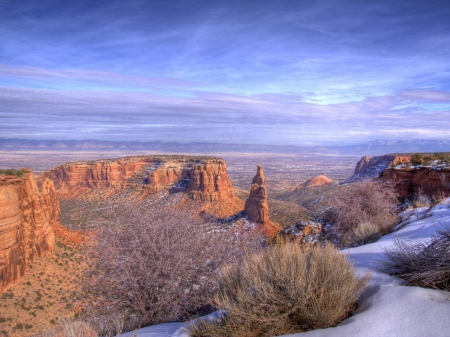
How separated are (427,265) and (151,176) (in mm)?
57688

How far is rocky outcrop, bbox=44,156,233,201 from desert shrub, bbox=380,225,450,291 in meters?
46.1

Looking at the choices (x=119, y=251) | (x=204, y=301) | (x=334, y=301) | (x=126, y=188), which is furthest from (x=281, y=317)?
(x=126, y=188)

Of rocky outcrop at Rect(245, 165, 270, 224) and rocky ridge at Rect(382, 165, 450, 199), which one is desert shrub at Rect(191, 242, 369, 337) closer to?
rocky ridge at Rect(382, 165, 450, 199)

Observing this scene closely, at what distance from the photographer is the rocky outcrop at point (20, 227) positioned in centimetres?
1839

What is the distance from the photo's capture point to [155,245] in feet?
26.8

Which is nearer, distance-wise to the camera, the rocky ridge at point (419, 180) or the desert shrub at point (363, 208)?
the desert shrub at point (363, 208)

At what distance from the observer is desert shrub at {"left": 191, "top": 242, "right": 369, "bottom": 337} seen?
4828mm

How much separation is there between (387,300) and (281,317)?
1.55 metres

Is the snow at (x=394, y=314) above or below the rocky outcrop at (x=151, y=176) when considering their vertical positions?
above

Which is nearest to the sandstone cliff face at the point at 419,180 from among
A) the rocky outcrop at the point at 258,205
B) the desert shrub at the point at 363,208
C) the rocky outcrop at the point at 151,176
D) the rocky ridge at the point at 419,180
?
the rocky ridge at the point at 419,180

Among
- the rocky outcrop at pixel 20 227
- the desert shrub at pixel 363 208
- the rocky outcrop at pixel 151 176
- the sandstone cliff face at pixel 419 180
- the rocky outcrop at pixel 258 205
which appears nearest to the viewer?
the desert shrub at pixel 363 208

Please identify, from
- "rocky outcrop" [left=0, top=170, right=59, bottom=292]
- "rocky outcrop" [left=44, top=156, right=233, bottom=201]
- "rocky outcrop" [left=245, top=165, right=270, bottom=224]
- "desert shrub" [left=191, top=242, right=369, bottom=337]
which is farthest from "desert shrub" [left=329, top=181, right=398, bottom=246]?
"rocky outcrop" [left=44, top=156, right=233, bottom=201]

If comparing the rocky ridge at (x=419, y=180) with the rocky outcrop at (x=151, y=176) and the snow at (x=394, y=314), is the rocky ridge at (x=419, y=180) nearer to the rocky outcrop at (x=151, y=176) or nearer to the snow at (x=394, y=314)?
the snow at (x=394, y=314)

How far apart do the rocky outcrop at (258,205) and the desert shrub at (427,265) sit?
3455 centimetres
